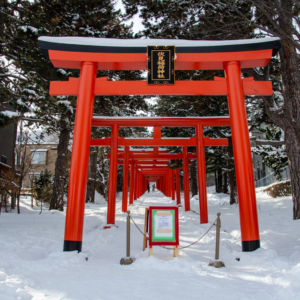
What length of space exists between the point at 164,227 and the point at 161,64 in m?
3.69

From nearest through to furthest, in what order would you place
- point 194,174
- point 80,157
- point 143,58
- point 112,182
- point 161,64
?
point 80,157
point 161,64
point 143,58
point 112,182
point 194,174

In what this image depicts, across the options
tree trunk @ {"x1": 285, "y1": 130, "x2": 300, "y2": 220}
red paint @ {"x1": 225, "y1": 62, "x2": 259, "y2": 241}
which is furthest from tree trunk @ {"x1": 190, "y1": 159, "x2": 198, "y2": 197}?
red paint @ {"x1": 225, "y1": 62, "x2": 259, "y2": 241}

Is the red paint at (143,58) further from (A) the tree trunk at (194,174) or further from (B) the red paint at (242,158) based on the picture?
(A) the tree trunk at (194,174)

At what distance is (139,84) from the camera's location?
6547 millimetres

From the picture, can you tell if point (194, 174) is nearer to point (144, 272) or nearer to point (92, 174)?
point (92, 174)

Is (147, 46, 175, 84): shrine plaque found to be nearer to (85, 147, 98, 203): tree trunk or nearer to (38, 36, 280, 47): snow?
(38, 36, 280, 47): snow

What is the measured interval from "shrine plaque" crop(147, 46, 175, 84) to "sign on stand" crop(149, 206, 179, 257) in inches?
118

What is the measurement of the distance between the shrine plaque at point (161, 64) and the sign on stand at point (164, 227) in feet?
9.84

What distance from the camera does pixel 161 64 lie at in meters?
6.42

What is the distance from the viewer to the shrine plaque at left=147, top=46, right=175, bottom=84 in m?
6.40

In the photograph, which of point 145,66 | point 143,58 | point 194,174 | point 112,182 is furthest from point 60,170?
point 194,174

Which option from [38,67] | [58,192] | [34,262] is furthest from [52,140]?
[34,262]

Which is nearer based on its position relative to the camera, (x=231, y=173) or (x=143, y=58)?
(x=143, y=58)

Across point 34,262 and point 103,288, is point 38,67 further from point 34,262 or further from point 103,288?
point 103,288
